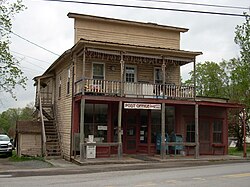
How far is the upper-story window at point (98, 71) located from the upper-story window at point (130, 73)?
171 cm

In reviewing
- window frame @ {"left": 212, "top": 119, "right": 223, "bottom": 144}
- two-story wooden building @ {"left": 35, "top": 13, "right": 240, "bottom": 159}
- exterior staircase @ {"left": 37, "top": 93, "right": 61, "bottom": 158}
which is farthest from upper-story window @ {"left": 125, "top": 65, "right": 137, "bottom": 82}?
window frame @ {"left": 212, "top": 119, "right": 223, "bottom": 144}

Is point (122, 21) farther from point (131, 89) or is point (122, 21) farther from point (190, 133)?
point (190, 133)

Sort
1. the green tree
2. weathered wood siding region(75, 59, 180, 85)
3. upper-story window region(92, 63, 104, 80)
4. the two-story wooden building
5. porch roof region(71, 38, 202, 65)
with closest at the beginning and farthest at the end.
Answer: porch roof region(71, 38, 202, 65) < the two-story wooden building < weathered wood siding region(75, 59, 180, 85) < upper-story window region(92, 63, 104, 80) < the green tree

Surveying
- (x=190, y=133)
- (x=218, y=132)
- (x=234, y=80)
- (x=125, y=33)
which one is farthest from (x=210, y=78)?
(x=125, y=33)

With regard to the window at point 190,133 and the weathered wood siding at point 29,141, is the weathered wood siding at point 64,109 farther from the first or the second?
the window at point 190,133

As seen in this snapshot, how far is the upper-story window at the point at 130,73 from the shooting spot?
78.3ft

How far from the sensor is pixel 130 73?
23969 millimetres

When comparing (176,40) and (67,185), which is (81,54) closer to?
(176,40)

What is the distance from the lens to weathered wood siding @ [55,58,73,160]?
2267cm

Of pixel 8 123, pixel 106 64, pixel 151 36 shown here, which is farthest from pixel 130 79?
pixel 8 123

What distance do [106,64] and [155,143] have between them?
609 centimetres

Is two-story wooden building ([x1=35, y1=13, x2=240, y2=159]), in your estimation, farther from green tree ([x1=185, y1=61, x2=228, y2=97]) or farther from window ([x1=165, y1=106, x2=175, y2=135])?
green tree ([x1=185, y1=61, x2=228, y2=97])

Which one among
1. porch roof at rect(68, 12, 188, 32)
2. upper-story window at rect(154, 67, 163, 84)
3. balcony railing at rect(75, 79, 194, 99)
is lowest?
balcony railing at rect(75, 79, 194, 99)

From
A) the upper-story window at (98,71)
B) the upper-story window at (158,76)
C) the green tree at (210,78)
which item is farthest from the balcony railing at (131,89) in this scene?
the green tree at (210,78)
